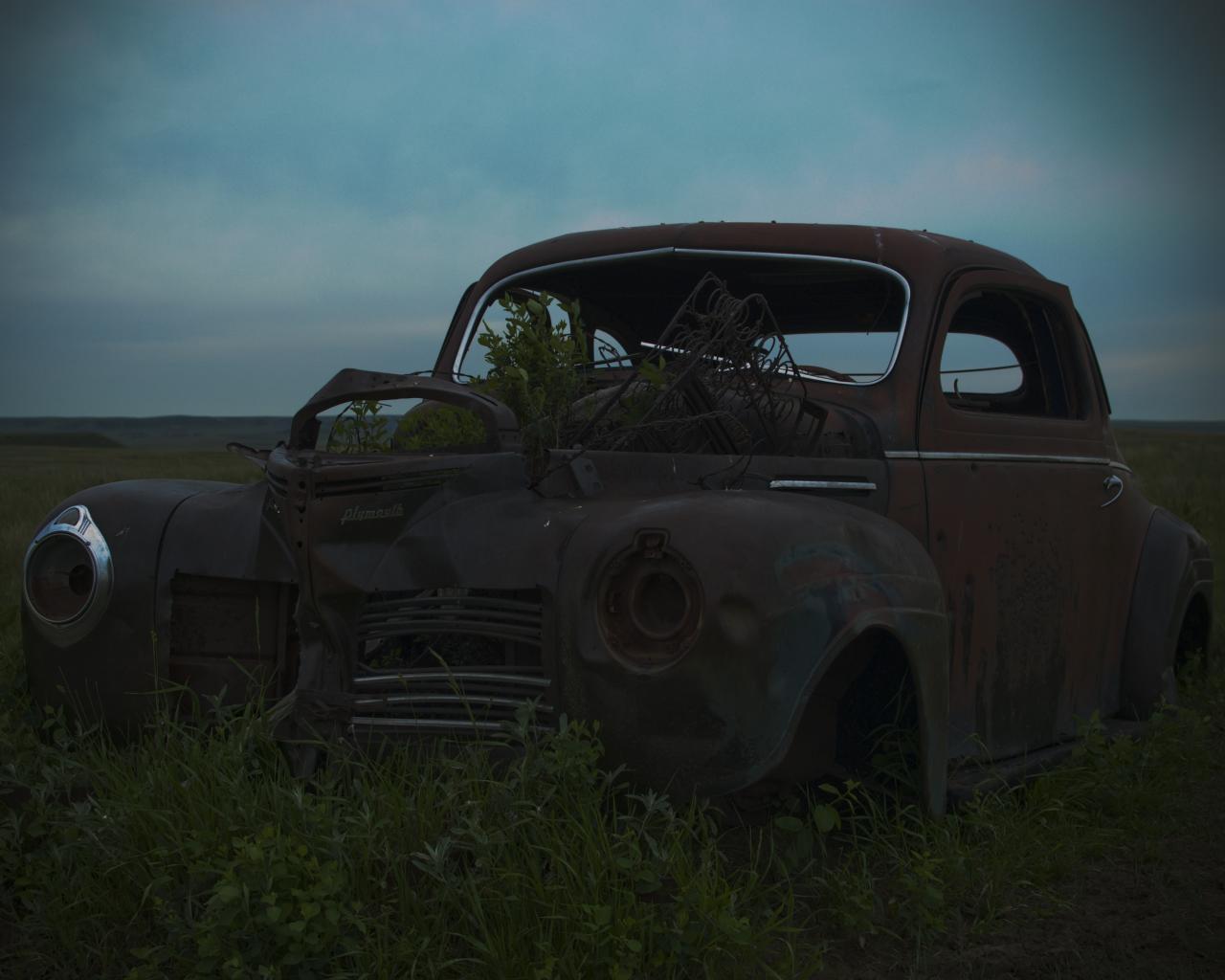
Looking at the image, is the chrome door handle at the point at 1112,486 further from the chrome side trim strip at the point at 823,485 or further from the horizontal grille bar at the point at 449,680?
the horizontal grille bar at the point at 449,680

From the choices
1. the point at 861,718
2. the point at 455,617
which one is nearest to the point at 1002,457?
the point at 861,718

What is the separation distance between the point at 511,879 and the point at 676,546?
750mm

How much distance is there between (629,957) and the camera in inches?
91.8

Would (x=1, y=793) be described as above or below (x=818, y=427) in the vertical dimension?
below

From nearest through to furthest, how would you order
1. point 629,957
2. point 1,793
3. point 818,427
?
point 629,957 < point 1,793 < point 818,427

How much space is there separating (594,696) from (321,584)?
2.32 feet

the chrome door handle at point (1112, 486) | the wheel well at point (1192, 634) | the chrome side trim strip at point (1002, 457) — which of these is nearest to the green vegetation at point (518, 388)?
the chrome side trim strip at point (1002, 457)

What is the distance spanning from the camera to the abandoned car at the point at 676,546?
260 centimetres

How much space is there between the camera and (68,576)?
334 cm

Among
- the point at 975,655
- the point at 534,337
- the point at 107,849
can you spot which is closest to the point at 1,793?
the point at 107,849

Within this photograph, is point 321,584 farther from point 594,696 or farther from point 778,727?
point 778,727

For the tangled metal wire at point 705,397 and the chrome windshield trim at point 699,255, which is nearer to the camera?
the tangled metal wire at point 705,397

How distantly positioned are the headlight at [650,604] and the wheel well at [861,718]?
0.36 metres

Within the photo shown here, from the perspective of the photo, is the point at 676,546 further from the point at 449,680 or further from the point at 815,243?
the point at 815,243
